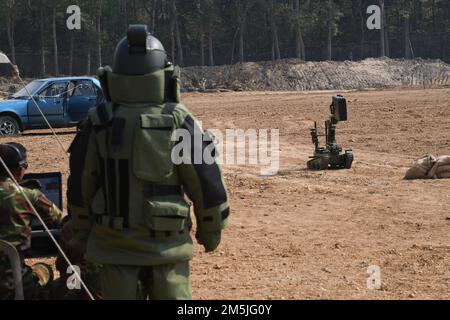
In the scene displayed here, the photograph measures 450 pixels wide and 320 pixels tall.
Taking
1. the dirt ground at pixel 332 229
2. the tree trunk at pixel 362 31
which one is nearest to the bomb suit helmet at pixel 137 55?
the dirt ground at pixel 332 229

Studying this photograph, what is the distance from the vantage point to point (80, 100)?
22250mm

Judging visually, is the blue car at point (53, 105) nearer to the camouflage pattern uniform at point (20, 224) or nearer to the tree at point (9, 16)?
the camouflage pattern uniform at point (20, 224)

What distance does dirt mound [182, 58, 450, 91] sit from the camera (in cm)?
5578

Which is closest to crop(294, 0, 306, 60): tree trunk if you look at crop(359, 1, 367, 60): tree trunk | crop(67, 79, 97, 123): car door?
crop(359, 1, 367, 60): tree trunk

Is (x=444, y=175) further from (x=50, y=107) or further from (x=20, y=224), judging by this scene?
(x=50, y=107)

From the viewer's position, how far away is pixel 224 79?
5688 cm

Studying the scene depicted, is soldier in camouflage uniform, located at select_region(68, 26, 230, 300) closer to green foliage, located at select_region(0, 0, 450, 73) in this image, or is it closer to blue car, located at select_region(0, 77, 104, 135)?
blue car, located at select_region(0, 77, 104, 135)

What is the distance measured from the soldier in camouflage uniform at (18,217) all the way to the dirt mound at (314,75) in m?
48.3

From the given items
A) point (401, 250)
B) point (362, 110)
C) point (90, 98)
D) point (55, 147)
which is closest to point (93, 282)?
point (401, 250)

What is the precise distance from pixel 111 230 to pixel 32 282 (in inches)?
52.3

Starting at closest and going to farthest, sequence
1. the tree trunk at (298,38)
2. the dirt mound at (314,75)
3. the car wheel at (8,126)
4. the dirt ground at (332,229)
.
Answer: the dirt ground at (332,229) → the car wheel at (8,126) → the dirt mound at (314,75) → the tree trunk at (298,38)

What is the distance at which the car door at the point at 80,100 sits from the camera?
22172mm

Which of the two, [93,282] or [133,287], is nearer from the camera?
[133,287]
